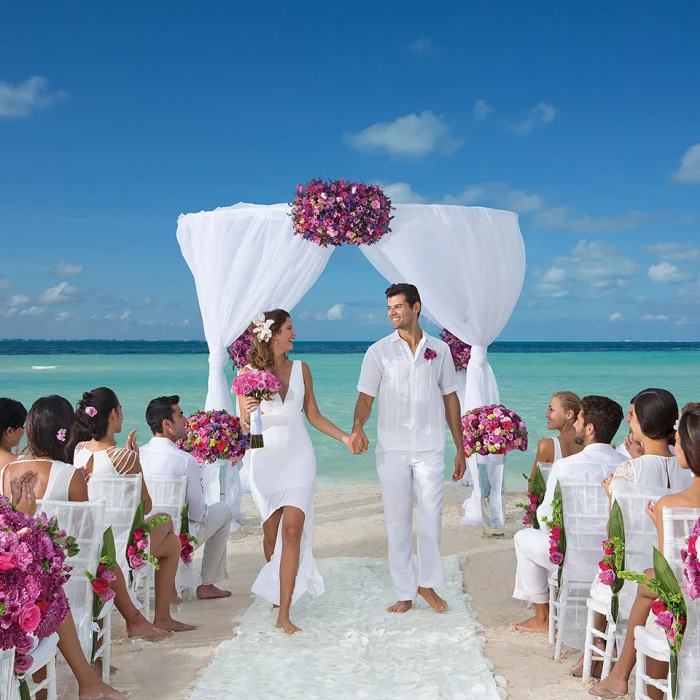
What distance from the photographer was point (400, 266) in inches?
285

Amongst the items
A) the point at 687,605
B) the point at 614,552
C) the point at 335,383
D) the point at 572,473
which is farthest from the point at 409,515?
the point at 335,383

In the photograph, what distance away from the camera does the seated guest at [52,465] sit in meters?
3.30

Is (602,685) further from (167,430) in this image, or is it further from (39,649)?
(167,430)

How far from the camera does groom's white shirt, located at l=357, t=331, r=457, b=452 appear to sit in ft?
16.1

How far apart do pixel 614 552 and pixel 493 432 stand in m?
2.95

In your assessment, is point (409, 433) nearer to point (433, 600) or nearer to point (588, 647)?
point (433, 600)

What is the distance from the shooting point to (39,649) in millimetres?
2738

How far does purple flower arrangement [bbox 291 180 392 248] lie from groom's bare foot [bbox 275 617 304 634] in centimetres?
330

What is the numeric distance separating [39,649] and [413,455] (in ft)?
8.62

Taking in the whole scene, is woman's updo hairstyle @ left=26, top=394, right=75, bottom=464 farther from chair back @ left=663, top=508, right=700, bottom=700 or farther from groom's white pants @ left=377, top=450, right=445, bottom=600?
chair back @ left=663, top=508, right=700, bottom=700

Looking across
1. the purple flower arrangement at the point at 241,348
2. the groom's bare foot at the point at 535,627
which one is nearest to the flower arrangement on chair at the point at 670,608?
the groom's bare foot at the point at 535,627

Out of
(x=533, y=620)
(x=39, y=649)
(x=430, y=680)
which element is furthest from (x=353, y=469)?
(x=39, y=649)

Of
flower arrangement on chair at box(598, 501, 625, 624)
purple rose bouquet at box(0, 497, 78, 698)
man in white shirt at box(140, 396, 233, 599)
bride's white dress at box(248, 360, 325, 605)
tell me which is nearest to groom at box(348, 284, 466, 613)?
bride's white dress at box(248, 360, 325, 605)

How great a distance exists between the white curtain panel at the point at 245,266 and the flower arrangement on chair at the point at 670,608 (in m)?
4.75
